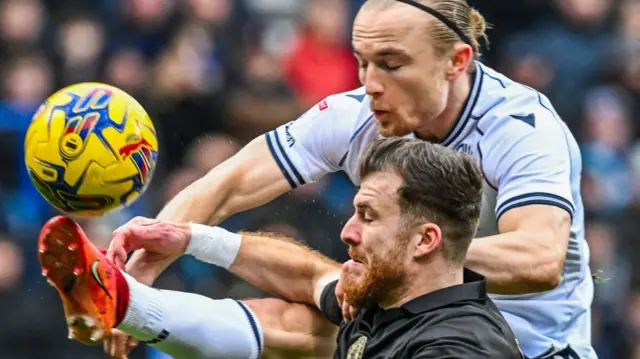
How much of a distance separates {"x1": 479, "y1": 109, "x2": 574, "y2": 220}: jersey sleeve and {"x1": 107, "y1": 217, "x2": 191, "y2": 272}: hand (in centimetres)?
118

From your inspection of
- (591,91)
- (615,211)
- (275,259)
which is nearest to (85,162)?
(275,259)

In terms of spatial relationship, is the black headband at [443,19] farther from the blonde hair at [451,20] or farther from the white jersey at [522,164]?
the white jersey at [522,164]

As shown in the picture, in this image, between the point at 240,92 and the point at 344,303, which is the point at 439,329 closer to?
the point at 344,303

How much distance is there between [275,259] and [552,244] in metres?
1.16

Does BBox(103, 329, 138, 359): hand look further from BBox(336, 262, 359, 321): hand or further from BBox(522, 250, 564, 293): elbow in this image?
BBox(522, 250, 564, 293): elbow

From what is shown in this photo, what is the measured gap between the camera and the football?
504 centimetres

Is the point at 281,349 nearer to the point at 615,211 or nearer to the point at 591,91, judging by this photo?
the point at 615,211

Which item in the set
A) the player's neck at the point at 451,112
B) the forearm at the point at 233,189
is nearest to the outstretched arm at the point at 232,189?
the forearm at the point at 233,189

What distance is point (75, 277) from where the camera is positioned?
4875mm

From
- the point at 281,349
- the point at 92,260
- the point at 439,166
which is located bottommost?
the point at 281,349

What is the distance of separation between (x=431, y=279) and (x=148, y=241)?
1.30 m

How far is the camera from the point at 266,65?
35.9 ft

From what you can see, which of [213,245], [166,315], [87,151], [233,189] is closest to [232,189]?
[233,189]

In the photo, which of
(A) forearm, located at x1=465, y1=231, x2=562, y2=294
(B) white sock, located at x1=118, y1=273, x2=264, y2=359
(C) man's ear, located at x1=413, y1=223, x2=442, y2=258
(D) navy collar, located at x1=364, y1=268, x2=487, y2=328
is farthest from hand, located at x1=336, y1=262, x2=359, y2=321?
(B) white sock, located at x1=118, y1=273, x2=264, y2=359
